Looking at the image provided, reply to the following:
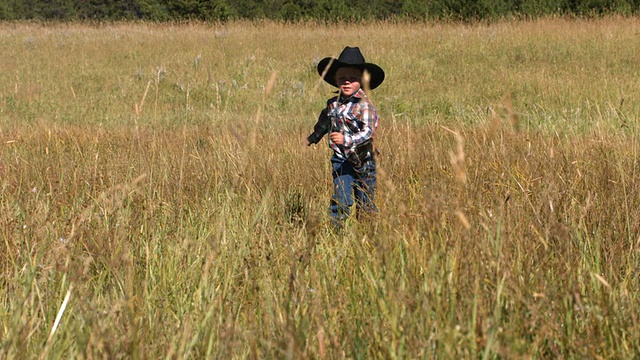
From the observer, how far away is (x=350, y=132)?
3.86m

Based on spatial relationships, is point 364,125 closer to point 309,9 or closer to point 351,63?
point 351,63

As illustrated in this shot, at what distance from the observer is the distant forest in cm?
2072

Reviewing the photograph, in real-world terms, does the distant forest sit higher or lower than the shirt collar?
lower

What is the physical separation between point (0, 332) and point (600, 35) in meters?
13.8

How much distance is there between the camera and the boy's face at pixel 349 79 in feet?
12.7

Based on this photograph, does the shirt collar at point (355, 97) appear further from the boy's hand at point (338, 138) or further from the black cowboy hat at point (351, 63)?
the boy's hand at point (338, 138)

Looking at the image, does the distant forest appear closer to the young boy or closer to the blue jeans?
the young boy

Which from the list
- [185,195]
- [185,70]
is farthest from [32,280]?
[185,70]

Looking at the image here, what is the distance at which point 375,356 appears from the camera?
1776 millimetres

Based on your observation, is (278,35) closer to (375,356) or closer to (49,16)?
(375,356)

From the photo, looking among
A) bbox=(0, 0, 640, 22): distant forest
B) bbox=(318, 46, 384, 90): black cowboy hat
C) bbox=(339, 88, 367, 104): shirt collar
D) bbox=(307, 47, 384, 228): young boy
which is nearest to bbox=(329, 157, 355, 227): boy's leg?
bbox=(307, 47, 384, 228): young boy

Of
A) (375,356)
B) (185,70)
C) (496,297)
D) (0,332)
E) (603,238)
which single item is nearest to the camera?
(375,356)

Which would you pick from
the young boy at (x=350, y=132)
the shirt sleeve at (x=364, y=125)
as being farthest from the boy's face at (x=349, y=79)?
the shirt sleeve at (x=364, y=125)

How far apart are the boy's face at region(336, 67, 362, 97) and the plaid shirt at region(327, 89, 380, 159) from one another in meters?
0.04
